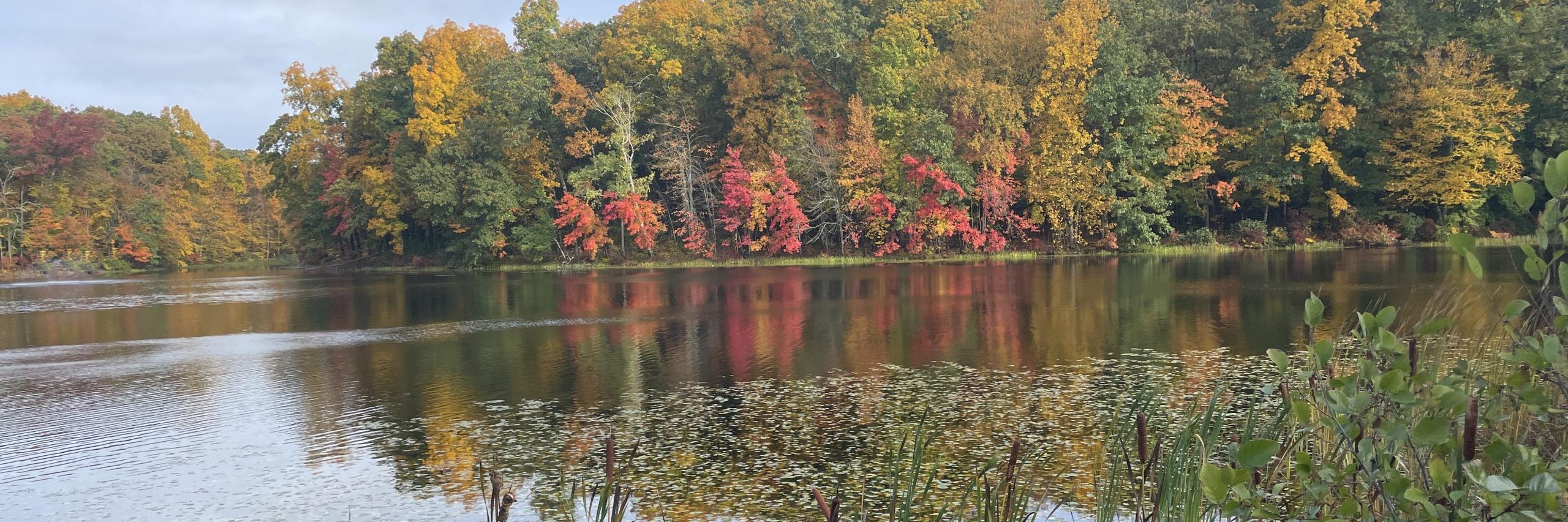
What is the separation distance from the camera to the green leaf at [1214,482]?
8.04 feet

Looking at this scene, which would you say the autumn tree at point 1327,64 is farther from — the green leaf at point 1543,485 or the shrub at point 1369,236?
the green leaf at point 1543,485

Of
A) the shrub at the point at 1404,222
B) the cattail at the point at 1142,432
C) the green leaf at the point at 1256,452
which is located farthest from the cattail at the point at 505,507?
the shrub at the point at 1404,222

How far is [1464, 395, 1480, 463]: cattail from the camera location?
7.81ft

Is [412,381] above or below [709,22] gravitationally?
below

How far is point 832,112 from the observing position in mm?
39906

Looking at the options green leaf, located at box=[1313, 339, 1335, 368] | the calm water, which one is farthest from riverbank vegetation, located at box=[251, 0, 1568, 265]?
green leaf, located at box=[1313, 339, 1335, 368]

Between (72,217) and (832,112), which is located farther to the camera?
(72,217)

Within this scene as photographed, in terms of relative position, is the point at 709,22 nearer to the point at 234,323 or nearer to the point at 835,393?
the point at 234,323

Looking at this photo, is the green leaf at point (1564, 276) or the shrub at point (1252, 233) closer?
the green leaf at point (1564, 276)

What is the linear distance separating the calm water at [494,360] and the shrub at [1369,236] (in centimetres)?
672

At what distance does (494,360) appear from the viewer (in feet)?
46.3

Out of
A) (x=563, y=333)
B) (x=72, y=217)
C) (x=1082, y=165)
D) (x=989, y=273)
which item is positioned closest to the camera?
(x=563, y=333)

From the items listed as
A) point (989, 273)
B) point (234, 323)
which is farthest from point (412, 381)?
point (989, 273)

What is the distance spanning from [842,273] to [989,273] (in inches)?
187
